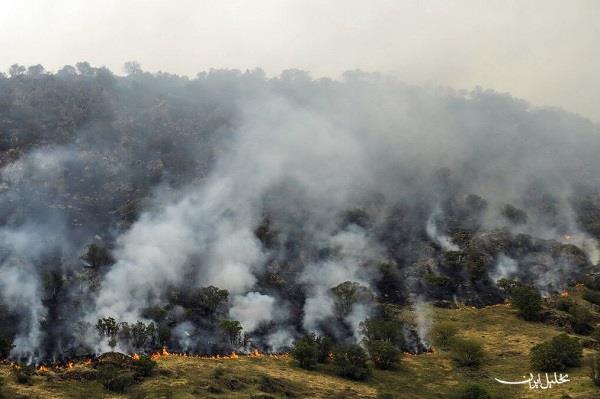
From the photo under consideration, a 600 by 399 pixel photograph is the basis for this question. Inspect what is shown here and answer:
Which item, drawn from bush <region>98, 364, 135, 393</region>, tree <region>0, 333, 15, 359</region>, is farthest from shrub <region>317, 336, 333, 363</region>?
Answer: tree <region>0, 333, 15, 359</region>

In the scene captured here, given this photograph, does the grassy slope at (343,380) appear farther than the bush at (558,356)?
No

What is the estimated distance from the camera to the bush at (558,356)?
61656 mm

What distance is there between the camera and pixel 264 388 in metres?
54.2

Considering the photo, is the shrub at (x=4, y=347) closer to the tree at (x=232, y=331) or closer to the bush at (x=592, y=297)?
the tree at (x=232, y=331)

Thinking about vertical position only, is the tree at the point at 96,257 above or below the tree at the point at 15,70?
below

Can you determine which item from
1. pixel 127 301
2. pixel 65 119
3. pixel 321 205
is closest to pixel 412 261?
pixel 321 205

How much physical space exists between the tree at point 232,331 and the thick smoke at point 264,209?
12.9ft

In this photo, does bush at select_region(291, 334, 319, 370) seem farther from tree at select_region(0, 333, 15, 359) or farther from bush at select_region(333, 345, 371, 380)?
tree at select_region(0, 333, 15, 359)

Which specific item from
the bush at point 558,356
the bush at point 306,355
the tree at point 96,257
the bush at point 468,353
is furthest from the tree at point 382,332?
the tree at point 96,257

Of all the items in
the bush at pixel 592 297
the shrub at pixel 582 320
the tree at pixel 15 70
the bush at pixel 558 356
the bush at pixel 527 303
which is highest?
the tree at pixel 15 70

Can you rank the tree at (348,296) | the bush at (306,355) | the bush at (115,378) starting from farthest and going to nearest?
the tree at (348,296) < the bush at (306,355) < the bush at (115,378)

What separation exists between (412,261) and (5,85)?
136 metres

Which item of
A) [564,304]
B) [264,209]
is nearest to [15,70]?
[264,209]

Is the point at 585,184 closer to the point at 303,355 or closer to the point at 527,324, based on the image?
the point at 527,324
